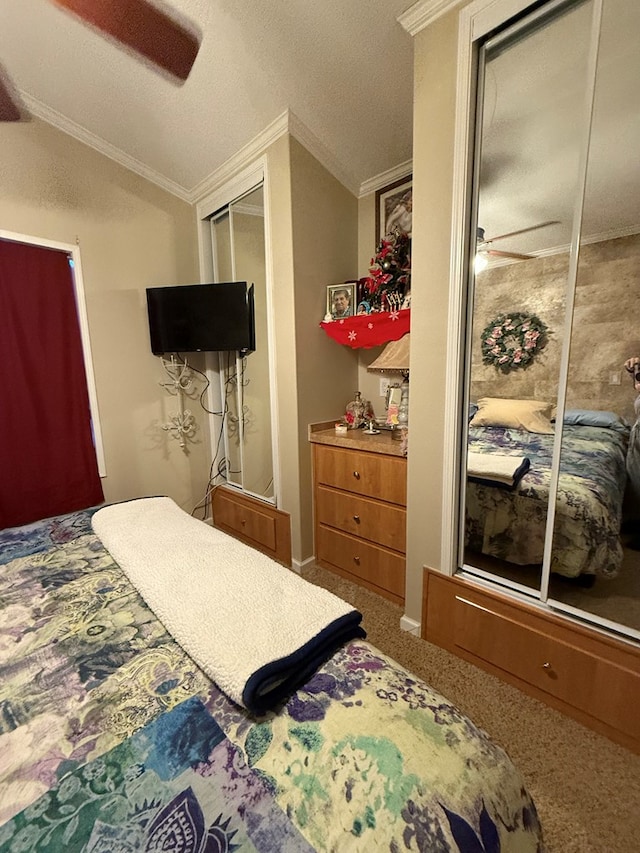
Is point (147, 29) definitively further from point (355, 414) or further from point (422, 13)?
point (355, 414)

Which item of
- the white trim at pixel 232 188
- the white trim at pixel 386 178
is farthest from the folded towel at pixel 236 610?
the white trim at pixel 386 178

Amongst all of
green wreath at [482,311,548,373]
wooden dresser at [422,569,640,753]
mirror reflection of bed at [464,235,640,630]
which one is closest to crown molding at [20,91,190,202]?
mirror reflection of bed at [464,235,640,630]

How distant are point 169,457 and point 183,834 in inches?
101

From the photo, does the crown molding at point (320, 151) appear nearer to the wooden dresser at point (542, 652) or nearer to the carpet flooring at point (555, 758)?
the wooden dresser at point (542, 652)

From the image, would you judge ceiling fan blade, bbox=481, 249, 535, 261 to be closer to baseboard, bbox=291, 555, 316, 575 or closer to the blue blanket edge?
the blue blanket edge

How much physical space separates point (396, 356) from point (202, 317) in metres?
1.40

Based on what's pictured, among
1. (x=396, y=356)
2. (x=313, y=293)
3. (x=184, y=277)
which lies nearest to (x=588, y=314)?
(x=396, y=356)

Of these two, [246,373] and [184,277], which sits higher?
[184,277]

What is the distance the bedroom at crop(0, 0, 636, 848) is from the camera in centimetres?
163

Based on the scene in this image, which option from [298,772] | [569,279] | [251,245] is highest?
[251,245]

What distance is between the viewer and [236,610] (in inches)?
35.7

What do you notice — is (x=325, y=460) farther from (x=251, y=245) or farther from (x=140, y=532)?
(x=251, y=245)

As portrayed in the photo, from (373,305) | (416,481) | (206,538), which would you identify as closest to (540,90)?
(373,305)

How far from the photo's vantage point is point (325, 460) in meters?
2.28
